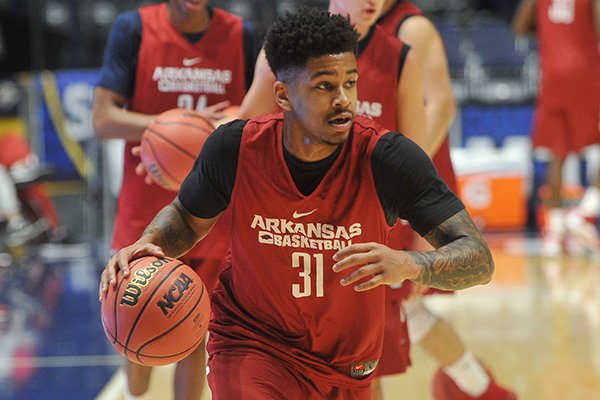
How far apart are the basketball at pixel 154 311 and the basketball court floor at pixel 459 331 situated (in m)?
2.24

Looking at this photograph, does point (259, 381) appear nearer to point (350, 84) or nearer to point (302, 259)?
point (302, 259)

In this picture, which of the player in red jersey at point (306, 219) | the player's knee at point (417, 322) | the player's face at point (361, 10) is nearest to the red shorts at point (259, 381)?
the player in red jersey at point (306, 219)

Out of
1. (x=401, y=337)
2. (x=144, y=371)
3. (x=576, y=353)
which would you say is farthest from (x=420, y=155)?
(x=576, y=353)

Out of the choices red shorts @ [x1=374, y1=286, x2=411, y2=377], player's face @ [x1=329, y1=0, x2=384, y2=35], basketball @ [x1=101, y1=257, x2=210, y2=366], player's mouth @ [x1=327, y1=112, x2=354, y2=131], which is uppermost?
player's face @ [x1=329, y1=0, x2=384, y2=35]

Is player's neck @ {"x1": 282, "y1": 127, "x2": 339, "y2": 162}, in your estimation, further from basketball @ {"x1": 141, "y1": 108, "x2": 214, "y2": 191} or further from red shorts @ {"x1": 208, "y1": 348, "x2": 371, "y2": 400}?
basketball @ {"x1": 141, "y1": 108, "x2": 214, "y2": 191}

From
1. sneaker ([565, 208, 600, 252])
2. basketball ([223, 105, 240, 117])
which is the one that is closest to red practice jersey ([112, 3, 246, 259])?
basketball ([223, 105, 240, 117])

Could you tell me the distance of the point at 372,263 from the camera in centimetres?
234

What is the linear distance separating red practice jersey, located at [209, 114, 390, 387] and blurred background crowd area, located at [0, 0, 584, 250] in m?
7.42

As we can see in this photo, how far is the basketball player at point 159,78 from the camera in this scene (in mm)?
3936

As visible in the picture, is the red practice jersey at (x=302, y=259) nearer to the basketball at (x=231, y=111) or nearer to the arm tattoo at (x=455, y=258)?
the arm tattoo at (x=455, y=258)

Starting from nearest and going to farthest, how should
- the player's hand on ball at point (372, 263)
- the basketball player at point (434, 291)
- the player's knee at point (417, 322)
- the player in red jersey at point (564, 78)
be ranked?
the player's hand on ball at point (372, 263) < the basketball player at point (434, 291) < the player's knee at point (417, 322) < the player in red jersey at point (564, 78)

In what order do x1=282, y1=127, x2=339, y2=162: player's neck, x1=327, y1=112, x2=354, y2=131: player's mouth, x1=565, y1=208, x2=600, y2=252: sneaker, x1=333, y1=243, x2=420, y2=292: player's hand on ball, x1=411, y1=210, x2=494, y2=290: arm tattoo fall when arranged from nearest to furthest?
x1=333, y1=243, x2=420, y2=292: player's hand on ball, x1=411, y1=210, x2=494, y2=290: arm tattoo, x1=327, y1=112, x2=354, y2=131: player's mouth, x1=282, y1=127, x2=339, y2=162: player's neck, x1=565, y1=208, x2=600, y2=252: sneaker

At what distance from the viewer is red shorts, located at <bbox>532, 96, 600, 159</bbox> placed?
8.24m

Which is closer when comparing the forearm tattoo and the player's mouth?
the player's mouth
